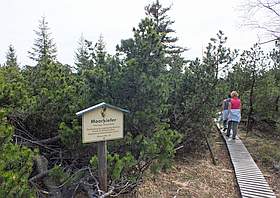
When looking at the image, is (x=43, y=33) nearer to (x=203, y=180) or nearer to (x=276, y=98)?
(x=276, y=98)

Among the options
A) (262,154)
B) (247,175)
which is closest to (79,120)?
(247,175)

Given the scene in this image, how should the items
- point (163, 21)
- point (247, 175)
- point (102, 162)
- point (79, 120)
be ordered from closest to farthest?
point (102, 162) < point (79, 120) < point (247, 175) < point (163, 21)

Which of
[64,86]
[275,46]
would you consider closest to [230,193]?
[64,86]

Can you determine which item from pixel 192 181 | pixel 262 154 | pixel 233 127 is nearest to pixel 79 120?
pixel 192 181

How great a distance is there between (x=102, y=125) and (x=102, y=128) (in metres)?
0.04

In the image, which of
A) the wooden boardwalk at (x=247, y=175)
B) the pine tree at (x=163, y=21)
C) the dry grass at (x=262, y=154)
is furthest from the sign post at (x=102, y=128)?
the pine tree at (x=163, y=21)

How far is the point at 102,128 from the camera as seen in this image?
4.04 m

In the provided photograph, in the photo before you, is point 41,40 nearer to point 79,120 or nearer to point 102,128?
point 79,120

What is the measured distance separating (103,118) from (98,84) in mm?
756

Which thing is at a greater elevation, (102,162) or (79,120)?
(79,120)

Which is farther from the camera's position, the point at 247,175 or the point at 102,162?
the point at 247,175

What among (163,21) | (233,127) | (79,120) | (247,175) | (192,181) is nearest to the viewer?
(79,120)

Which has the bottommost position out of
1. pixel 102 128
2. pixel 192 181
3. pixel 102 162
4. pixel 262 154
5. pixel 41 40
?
pixel 192 181

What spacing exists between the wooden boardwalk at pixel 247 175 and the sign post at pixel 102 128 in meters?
2.63
